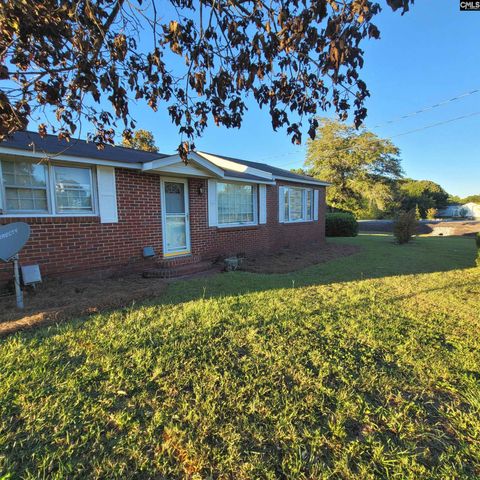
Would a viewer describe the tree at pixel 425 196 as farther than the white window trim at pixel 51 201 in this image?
Yes

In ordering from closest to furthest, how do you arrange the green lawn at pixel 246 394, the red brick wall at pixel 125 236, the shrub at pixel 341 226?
the green lawn at pixel 246 394
the red brick wall at pixel 125 236
the shrub at pixel 341 226

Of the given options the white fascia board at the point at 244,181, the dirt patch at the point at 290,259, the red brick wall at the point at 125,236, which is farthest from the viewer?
the white fascia board at the point at 244,181

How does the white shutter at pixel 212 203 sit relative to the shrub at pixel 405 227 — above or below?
above

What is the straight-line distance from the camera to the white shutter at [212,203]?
8477 mm

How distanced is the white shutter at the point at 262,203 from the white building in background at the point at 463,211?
2020 inches

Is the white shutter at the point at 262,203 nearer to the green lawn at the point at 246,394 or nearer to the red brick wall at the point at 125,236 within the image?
the red brick wall at the point at 125,236

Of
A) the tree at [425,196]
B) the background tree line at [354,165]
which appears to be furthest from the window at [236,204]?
the tree at [425,196]

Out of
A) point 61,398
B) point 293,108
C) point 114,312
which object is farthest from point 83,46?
point 114,312

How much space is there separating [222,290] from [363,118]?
12.3 ft

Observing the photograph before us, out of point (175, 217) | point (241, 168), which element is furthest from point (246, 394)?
point (241, 168)

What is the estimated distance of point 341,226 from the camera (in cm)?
1816

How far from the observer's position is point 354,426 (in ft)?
6.72

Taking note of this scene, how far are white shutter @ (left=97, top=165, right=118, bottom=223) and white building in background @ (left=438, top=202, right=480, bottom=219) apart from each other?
56.8 m

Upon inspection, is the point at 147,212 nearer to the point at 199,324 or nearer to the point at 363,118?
the point at 199,324
